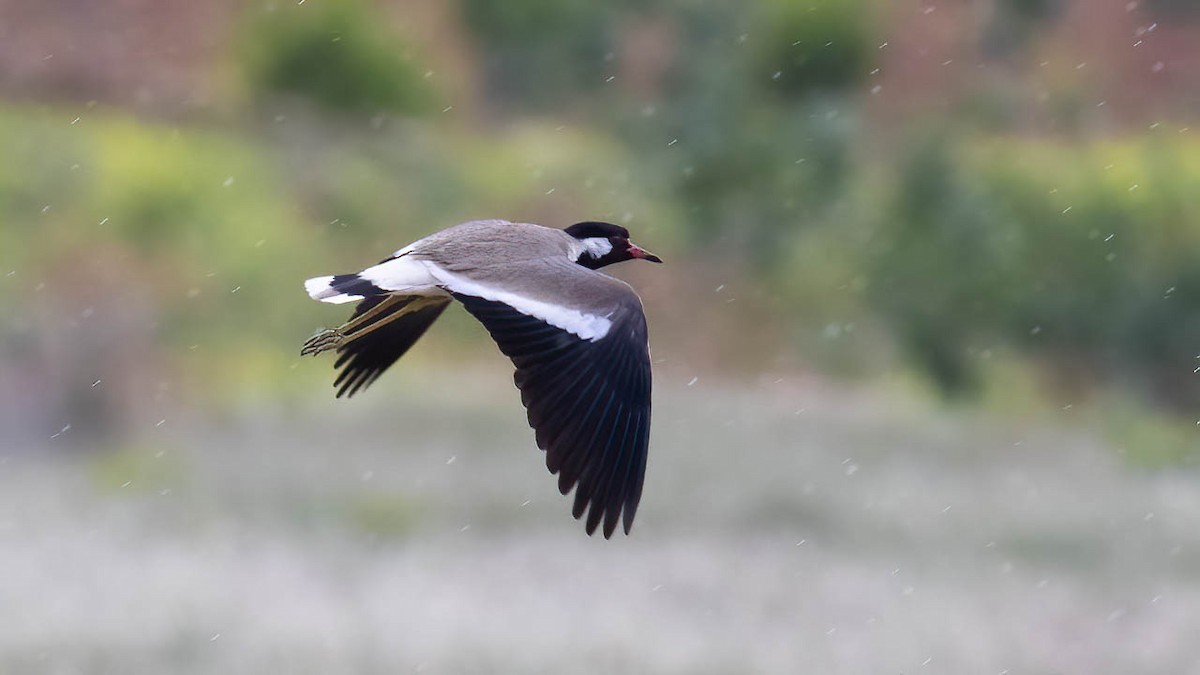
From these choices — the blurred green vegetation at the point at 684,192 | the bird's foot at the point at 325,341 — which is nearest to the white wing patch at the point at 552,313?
the bird's foot at the point at 325,341

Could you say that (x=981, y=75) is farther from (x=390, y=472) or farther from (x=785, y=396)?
(x=390, y=472)

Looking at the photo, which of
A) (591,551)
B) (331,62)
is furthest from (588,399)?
(331,62)

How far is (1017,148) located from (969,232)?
9.60m

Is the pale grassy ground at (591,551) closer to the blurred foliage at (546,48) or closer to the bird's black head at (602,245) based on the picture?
the bird's black head at (602,245)

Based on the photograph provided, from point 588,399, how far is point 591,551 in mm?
5542

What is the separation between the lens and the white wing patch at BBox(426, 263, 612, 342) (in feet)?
12.7

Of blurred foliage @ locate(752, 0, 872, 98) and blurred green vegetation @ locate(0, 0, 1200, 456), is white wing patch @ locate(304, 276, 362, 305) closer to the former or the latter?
blurred green vegetation @ locate(0, 0, 1200, 456)

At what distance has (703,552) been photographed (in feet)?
30.3

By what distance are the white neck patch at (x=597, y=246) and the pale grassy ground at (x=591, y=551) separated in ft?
8.28

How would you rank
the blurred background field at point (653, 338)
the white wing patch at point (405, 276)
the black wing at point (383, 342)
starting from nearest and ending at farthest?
1. the white wing patch at point (405, 276)
2. the black wing at point (383, 342)
3. the blurred background field at point (653, 338)

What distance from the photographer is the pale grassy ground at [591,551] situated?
277 inches

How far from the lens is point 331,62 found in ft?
92.0

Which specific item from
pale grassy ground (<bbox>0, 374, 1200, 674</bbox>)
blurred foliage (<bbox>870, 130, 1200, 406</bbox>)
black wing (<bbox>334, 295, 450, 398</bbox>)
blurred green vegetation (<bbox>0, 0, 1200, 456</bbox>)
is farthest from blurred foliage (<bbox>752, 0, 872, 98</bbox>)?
black wing (<bbox>334, 295, 450, 398</bbox>)

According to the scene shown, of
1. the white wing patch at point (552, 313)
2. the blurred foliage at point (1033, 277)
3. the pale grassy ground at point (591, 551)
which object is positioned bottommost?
the blurred foliage at point (1033, 277)
